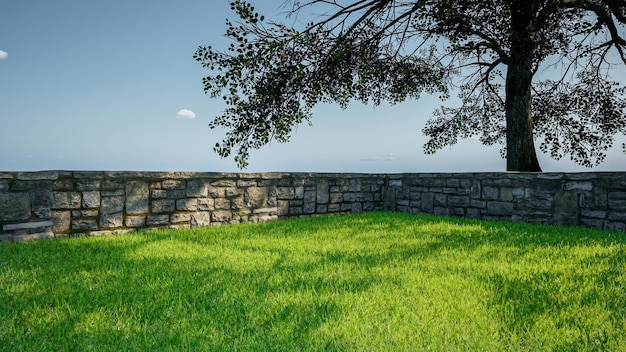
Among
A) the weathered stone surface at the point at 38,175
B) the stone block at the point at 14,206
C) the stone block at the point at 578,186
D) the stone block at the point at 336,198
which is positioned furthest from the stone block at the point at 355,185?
the stone block at the point at 14,206

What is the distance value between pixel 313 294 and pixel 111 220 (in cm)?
403

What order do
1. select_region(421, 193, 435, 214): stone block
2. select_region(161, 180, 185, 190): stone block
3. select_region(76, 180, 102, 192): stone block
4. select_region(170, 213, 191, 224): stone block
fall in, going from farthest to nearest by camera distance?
select_region(421, 193, 435, 214): stone block, select_region(170, 213, 191, 224): stone block, select_region(161, 180, 185, 190): stone block, select_region(76, 180, 102, 192): stone block

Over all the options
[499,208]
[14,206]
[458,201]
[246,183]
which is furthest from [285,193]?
[14,206]

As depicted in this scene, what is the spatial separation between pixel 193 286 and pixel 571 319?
2.70 meters

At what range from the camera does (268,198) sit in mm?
7586

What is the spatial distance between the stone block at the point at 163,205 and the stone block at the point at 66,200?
3.30 feet

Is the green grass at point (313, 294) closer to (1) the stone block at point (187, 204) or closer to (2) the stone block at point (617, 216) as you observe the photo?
(1) the stone block at point (187, 204)

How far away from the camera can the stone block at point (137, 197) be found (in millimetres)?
6168

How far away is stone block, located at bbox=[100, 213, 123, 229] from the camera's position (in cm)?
596

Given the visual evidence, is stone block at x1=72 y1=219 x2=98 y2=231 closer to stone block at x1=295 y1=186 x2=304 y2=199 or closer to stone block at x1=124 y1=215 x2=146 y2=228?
stone block at x1=124 y1=215 x2=146 y2=228

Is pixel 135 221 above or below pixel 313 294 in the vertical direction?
above

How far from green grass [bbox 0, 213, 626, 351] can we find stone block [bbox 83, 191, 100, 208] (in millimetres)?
675

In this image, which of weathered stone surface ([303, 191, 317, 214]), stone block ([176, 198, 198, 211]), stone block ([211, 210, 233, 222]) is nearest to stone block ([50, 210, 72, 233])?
stone block ([176, 198, 198, 211])

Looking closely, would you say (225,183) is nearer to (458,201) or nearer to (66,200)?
(66,200)
